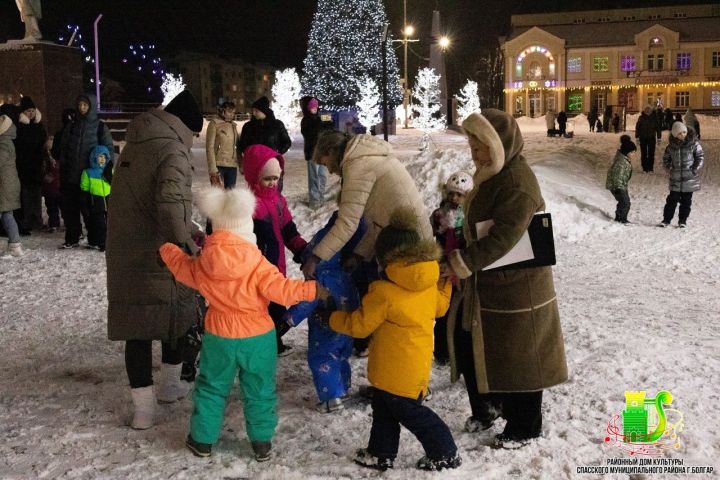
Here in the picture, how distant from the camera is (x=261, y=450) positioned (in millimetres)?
4082

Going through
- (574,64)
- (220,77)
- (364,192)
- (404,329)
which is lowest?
(404,329)

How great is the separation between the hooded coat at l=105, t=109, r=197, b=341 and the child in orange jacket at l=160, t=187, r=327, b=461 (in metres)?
0.37

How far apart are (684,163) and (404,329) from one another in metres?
9.50

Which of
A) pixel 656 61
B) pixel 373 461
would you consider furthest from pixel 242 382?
pixel 656 61

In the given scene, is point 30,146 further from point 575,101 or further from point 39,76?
point 575,101

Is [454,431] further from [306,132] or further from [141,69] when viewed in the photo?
[141,69]

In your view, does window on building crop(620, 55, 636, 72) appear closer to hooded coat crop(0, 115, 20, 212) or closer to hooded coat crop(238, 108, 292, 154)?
hooded coat crop(238, 108, 292, 154)

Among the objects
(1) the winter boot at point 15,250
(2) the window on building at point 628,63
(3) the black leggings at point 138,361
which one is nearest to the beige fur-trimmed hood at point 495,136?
(3) the black leggings at point 138,361

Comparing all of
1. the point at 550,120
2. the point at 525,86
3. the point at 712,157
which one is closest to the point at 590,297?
the point at 712,157

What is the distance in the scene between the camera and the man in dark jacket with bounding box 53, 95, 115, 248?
31.4 ft

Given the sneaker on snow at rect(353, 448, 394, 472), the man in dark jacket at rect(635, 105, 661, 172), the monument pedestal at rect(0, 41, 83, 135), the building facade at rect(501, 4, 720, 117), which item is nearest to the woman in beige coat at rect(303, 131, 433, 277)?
the sneaker on snow at rect(353, 448, 394, 472)

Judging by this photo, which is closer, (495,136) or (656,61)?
(495,136)

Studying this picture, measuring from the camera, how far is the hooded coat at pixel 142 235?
439 cm

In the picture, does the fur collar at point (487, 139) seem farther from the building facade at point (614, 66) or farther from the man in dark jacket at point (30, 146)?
the building facade at point (614, 66)
